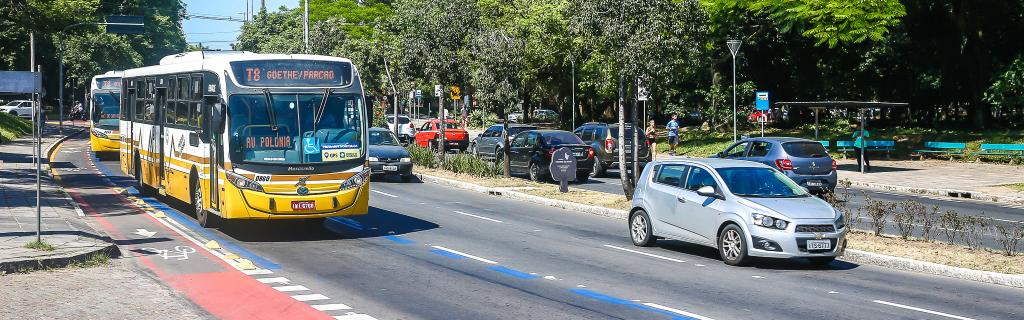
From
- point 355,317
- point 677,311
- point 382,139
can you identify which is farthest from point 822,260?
point 382,139

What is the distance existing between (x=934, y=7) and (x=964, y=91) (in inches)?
276

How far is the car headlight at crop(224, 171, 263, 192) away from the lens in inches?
709

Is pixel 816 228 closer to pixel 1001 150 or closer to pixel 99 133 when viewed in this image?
pixel 1001 150

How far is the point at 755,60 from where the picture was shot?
61.9 m

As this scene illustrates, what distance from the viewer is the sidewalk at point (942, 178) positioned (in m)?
30.5

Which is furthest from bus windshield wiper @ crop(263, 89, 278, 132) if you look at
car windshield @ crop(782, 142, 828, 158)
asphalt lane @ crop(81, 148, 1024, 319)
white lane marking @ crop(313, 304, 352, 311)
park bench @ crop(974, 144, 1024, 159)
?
park bench @ crop(974, 144, 1024, 159)

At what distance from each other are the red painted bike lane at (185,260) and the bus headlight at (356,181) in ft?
7.43

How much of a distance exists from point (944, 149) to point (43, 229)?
3575cm

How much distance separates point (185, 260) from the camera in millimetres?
16109

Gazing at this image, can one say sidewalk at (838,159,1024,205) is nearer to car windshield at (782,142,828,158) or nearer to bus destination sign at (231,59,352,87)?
car windshield at (782,142,828,158)

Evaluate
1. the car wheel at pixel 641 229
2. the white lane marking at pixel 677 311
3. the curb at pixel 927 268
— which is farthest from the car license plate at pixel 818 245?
the white lane marking at pixel 677 311

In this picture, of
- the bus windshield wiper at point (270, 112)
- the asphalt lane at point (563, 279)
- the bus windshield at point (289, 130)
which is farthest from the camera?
the bus windshield wiper at point (270, 112)

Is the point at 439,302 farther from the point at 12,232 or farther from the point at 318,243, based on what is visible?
the point at 12,232

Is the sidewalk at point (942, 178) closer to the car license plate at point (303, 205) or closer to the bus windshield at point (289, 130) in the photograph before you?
the bus windshield at point (289, 130)
